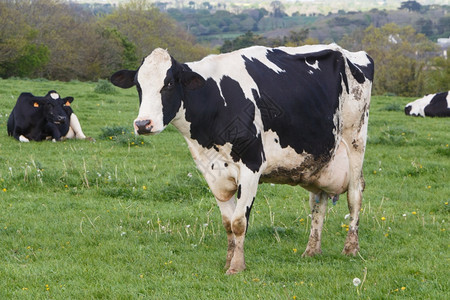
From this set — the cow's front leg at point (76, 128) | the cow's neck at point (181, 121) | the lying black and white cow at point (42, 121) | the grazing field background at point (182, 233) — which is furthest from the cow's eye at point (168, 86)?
the cow's front leg at point (76, 128)

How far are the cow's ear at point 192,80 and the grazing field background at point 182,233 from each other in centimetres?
190

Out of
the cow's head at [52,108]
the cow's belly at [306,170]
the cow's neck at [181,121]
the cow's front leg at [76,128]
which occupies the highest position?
the cow's neck at [181,121]

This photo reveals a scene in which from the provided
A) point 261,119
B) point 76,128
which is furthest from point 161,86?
point 76,128

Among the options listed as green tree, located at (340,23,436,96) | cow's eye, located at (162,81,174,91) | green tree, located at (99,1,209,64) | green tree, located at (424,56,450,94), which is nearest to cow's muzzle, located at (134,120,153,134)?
cow's eye, located at (162,81,174,91)

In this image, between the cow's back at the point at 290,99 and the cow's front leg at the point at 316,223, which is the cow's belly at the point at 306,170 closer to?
the cow's back at the point at 290,99

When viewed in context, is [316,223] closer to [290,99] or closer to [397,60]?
[290,99]

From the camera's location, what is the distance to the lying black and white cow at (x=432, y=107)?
71.1 ft

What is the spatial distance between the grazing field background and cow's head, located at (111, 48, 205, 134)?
5.30 ft

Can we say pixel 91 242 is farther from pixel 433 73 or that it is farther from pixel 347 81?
pixel 433 73

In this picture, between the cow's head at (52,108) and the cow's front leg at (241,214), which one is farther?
the cow's head at (52,108)

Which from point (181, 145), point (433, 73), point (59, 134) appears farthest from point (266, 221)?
point (433, 73)

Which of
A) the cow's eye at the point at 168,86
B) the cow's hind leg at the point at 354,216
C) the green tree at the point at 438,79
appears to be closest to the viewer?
the cow's eye at the point at 168,86

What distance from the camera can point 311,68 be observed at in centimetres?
679

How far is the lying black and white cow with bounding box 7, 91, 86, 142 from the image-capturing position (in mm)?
14727
